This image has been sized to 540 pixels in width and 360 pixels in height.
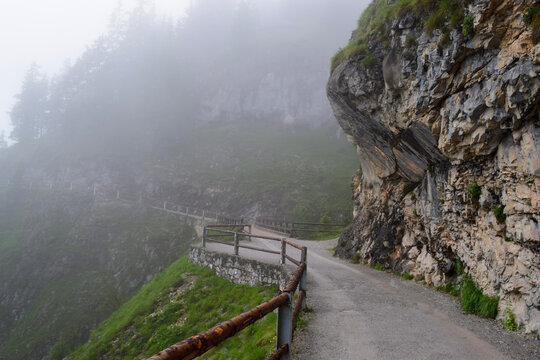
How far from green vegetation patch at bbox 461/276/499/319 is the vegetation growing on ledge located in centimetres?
581

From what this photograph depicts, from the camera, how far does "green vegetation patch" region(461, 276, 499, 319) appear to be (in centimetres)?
631

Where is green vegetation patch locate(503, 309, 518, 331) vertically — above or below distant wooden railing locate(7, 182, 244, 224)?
below

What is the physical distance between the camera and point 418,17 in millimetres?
9008

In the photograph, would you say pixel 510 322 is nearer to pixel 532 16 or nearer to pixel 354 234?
pixel 532 16

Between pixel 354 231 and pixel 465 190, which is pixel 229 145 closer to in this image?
pixel 354 231

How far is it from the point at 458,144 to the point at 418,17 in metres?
4.23

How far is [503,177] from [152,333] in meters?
11.5

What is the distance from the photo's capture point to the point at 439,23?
787cm

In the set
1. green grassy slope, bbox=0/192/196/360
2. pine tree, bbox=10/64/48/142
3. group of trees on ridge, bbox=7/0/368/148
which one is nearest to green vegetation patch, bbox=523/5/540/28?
green grassy slope, bbox=0/192/196/360

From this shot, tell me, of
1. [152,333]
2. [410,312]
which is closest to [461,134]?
[410,312]

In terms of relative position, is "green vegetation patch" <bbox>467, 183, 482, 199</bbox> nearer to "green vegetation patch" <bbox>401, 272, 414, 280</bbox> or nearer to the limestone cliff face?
the limestone cliff face

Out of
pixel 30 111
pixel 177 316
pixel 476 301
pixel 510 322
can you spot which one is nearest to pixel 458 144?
pixel 476 301

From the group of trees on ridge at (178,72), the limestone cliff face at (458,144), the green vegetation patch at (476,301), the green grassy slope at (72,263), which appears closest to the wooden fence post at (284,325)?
the limestone cliff face at (458,144)

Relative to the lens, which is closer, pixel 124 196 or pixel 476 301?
pixel 476 301
